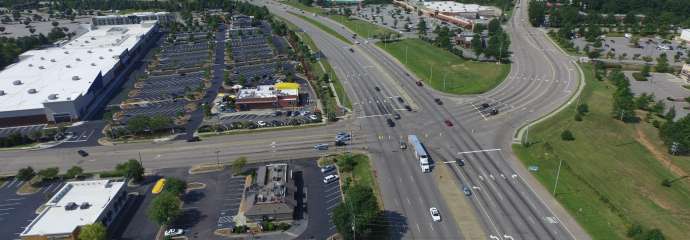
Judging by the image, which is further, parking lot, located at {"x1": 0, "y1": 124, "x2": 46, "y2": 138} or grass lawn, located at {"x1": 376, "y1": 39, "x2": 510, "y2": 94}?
grass lawn, located at {"x1": 376, "y1": 39, "x2": 510, "y2": 94}

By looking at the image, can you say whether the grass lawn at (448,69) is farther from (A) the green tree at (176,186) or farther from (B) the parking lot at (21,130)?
(B) the parking lot at (21,130)

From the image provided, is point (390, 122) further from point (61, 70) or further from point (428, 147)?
point (61, 70)

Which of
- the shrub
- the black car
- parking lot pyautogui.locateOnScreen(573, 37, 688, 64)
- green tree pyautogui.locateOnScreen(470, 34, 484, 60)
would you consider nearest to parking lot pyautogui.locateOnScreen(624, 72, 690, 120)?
parking lot pyautogui.locateOnScreen(573, 37, 688, 64)

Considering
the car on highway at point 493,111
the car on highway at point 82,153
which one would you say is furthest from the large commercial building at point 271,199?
the car on highway at point 493,111

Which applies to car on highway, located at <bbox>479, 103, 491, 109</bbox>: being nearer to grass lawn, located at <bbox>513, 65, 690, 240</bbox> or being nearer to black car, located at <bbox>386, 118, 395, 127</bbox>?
grass lawn, located at <bbox>513, 65, 690, 240</bbox>

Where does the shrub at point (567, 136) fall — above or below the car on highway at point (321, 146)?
above

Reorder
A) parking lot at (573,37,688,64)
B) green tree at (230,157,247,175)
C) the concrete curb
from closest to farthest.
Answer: green tree at (230,157,247,175) < the concrete curb < parking lot at (573,37,688,64)
